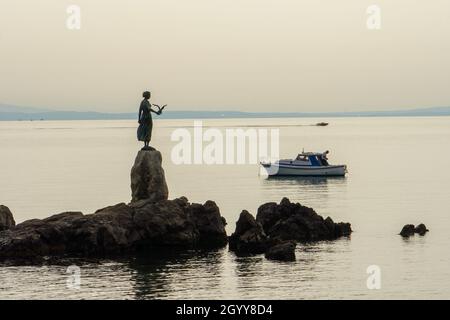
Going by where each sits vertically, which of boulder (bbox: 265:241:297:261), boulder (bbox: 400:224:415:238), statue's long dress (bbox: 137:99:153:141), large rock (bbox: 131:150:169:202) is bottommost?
boulder (bbox: 265:241:297:261)

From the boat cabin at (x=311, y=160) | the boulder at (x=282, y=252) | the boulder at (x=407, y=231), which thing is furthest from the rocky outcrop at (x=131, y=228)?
the boat cabin at (x=311, y=160)

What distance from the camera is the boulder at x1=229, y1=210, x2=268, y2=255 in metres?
42.2

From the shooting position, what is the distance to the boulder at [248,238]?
4216cm

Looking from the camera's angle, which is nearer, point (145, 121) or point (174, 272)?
point (174, 272)

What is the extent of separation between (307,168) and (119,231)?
5550cm

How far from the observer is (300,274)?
36281mm

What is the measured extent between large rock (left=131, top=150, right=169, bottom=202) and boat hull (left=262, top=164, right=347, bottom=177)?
2021 inches

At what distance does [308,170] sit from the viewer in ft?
312

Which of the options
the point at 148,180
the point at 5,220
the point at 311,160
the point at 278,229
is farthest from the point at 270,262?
the point at 311,160

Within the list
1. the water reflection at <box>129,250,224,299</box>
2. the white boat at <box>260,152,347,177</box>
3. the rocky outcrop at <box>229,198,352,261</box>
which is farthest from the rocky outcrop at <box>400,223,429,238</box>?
the white boat at <box>260,152,347,177</box>

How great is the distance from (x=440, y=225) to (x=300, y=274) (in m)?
19.4

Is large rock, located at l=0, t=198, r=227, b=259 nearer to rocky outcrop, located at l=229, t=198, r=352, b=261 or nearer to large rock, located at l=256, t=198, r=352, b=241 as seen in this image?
rocky outcrop, located at l=229, t=198, r=352, b=261

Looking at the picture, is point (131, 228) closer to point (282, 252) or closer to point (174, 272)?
point (174, 272)
